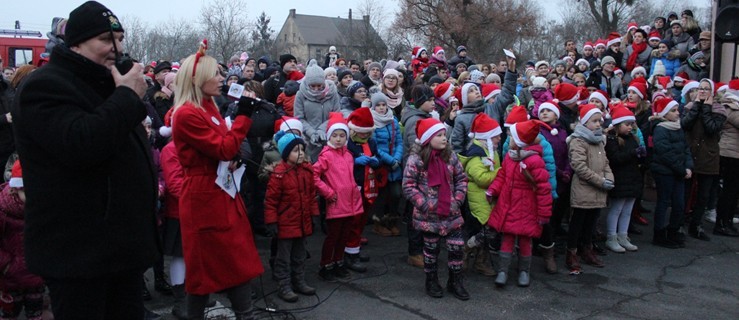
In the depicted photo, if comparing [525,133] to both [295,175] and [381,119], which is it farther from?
[295,175]

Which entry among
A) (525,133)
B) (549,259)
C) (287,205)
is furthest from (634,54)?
(287,205)

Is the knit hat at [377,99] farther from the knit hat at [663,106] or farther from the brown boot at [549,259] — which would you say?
the knit hat at [663,106]

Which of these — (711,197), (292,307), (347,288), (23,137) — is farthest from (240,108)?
(711,197)

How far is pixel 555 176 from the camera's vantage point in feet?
21.6

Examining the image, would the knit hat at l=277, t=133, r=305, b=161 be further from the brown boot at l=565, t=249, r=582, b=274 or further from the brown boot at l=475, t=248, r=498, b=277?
the brown boot at l=565, t=249, r=582, b=274

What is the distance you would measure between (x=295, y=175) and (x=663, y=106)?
4.85 metres

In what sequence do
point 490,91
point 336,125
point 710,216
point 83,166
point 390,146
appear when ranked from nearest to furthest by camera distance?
point 83,166
point 336,125
point 390,146
point 490,91
point 710,216

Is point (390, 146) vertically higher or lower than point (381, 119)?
lower

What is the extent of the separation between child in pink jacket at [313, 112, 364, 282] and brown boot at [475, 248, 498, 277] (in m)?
1.39

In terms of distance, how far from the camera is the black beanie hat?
267 centimetres

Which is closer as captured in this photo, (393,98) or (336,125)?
(336,125)

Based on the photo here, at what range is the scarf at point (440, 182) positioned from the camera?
549 cm

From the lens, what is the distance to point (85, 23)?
2.67 metres

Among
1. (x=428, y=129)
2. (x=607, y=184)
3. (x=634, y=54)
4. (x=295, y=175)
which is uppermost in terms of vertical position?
(x=634, y=54)
